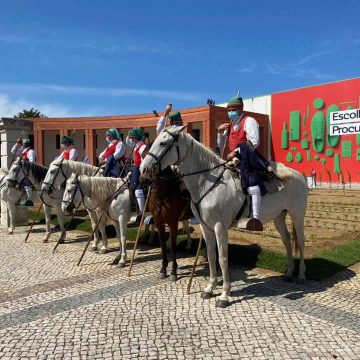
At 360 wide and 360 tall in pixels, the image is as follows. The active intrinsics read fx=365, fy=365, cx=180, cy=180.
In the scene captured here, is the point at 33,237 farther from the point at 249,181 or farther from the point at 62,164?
the point at 249,181

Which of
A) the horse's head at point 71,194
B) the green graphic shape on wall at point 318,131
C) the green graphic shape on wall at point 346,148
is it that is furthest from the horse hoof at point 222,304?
the green graphic shape on wall at point 318,131

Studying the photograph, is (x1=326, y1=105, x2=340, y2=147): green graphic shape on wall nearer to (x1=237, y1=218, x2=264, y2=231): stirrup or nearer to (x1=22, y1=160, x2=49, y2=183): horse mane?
(x1=22, y1=160, x2=49, y2=183): horse mane

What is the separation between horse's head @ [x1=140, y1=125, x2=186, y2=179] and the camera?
5242mm

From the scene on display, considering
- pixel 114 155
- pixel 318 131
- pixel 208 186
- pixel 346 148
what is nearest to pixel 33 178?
pixel 114 155

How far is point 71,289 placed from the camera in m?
6.23

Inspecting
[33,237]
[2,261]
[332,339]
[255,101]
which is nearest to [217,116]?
[255,101]

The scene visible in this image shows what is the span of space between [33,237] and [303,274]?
27.6 ft

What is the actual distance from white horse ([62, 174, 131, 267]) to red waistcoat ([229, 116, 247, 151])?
10.1ft

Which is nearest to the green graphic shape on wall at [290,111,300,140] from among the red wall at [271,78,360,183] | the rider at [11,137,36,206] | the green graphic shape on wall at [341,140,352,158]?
the red wall at [271,78,360,183]

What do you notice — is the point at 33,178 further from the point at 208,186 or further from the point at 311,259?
the point at 311,259

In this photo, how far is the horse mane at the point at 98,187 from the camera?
794cm

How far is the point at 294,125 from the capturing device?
35.7m

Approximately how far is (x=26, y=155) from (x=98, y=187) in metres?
5.54

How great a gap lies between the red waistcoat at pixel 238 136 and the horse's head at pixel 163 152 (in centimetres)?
88
